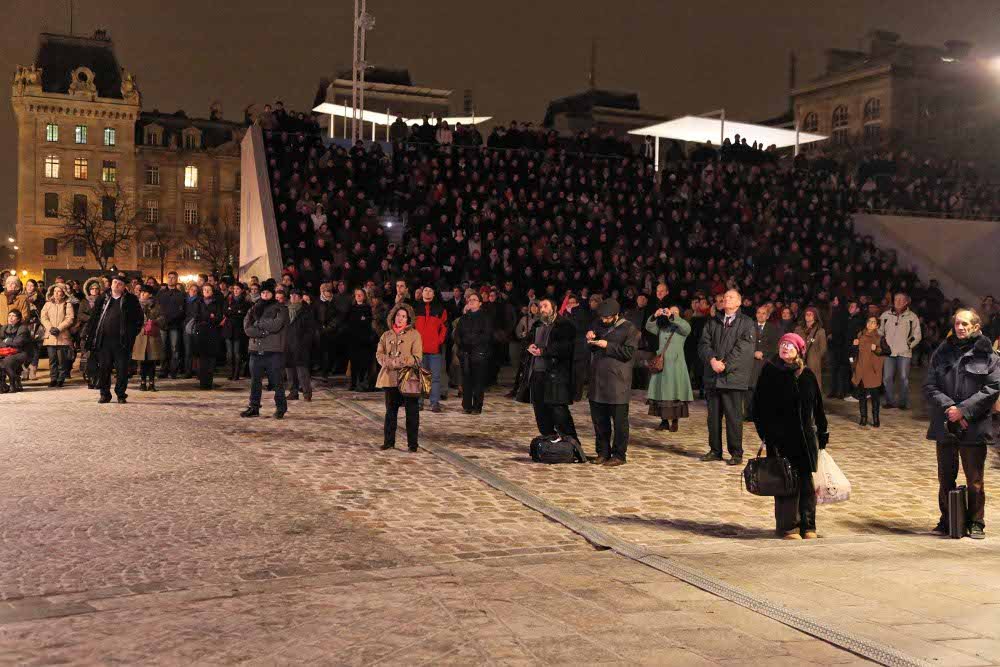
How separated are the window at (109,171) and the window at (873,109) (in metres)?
56.5

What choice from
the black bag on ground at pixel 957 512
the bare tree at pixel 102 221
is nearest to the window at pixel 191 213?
the bare tree at pixel 102 221

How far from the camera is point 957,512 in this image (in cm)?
826

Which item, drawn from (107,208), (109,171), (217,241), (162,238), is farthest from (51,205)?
(217,241)

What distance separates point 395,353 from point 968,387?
6059mm

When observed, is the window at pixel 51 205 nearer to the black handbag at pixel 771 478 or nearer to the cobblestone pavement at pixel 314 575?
the cobblestone pavement at pixel 314 575

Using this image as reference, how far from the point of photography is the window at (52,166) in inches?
3248

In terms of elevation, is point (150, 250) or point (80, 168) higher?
point (80, 168)

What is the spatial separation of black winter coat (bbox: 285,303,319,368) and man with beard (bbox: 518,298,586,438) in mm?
5706

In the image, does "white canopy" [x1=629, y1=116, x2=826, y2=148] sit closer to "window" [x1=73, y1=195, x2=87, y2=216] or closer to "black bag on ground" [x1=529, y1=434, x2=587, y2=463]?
"black bag on ground" [x1=529, y1=434, x2=587, y2=463]

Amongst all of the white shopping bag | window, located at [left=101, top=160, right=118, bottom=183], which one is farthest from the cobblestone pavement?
window, located at [left=101, top=160, right=118, bottom=183]

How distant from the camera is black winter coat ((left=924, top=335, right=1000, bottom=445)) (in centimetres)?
823

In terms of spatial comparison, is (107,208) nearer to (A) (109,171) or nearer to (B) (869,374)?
(A) (109,171)

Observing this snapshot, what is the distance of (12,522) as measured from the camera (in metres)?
8.12

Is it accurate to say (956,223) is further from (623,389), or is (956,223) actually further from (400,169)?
(623,389)
